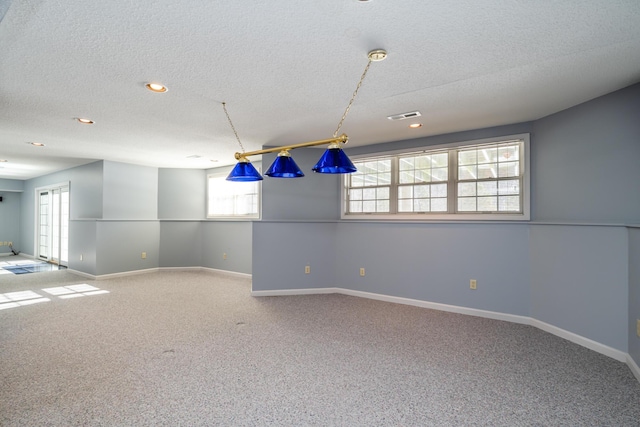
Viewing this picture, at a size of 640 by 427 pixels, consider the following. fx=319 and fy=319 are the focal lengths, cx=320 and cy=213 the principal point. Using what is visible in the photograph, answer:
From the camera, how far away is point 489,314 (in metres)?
4.09

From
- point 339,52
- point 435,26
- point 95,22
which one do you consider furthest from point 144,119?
point 435,26

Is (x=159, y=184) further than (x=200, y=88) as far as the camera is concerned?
Yes

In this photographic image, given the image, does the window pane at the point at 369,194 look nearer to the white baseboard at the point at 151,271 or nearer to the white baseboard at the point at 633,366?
the white baseboard at the point at 151,271

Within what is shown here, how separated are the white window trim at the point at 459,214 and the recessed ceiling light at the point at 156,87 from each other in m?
3.09

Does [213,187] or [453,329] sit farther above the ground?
[213,187]

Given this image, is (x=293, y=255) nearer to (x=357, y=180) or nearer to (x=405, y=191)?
(x=357, y=180)

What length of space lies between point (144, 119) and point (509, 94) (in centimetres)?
407

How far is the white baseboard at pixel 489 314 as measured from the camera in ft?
9.72

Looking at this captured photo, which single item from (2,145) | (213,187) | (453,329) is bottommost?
(453,329)

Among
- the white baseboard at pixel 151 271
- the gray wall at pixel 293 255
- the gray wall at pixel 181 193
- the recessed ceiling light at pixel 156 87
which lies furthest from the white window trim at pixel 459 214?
the gray wall at pixel 181 193

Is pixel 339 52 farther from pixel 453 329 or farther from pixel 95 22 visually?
pixel 453 329

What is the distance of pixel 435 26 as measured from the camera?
1.99 metres

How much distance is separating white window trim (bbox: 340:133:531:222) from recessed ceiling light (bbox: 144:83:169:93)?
122 inches

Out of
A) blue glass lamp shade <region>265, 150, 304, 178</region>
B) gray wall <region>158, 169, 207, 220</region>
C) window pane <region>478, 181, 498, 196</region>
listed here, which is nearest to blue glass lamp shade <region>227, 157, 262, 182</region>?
blue glass lamp shade <region>265, 150, 304, 178</region>
